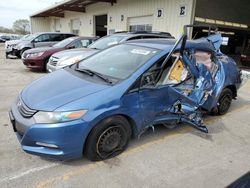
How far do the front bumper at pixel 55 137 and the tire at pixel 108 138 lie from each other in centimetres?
14

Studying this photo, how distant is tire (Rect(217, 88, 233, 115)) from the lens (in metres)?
4.75

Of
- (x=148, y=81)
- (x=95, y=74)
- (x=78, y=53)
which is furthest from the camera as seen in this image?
(x=78, y=53)

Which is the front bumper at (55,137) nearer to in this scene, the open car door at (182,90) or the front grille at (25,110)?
the front grille at (25,110)

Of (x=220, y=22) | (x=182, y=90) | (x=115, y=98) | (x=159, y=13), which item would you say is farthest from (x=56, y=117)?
(x=220, y=22)

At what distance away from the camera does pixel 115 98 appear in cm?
276

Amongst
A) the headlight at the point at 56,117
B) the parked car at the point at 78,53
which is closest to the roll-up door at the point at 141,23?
the parked car at the point at 78,53

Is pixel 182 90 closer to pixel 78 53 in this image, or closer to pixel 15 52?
pixel 78 53

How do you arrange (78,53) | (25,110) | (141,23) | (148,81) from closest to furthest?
1. (25,110)
2. (148,81)
3. (78,53)
4. (141,23)

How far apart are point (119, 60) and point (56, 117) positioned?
4.94ft

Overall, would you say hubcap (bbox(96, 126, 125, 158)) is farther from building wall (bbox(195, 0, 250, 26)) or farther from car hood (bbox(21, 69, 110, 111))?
building wall (bbox(195, 0, 250, 26))

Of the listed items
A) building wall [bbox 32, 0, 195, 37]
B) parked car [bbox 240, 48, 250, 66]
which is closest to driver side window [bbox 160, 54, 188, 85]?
building wall [bbox 32, 0, 195, 37]

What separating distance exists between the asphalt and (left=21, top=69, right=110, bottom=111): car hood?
79cm

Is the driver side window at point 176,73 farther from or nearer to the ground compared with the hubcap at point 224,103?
farther from the ground

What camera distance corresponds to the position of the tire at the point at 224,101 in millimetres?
4746
